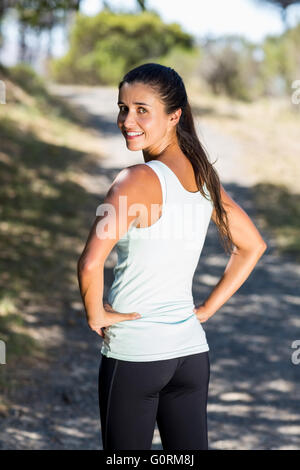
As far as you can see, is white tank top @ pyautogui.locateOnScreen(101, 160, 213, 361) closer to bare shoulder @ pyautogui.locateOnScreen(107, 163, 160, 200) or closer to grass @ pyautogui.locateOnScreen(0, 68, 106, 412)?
bare shoulder @ pyautogui.locateOnScreen(107, 163, 160, 200)

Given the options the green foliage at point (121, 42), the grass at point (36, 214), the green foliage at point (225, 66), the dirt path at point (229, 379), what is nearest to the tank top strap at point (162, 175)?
the dirt path at point (229, 379)

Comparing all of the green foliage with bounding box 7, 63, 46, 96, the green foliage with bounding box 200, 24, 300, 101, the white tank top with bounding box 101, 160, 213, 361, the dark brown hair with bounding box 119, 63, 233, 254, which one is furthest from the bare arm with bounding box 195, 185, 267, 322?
the green foliage with bounding box 200, 24, 300, 101

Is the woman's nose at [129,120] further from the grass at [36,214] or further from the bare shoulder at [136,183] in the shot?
the grass at [36,214]

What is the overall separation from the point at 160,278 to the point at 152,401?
16.0 inches

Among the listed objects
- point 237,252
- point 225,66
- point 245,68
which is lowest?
point 237,252

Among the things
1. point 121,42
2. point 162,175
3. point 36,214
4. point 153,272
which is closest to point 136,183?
point 162,175

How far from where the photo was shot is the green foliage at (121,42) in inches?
1347

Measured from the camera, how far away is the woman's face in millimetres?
2012

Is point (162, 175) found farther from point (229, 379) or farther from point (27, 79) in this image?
point (27, 79)

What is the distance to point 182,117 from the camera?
2.14 m

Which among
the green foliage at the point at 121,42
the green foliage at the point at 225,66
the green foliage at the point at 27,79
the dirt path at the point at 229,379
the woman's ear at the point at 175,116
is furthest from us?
the green foliage at the point at 121,42

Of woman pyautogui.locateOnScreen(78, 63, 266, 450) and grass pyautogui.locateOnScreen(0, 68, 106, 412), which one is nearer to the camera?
woman pyautogui.locateOnScreen(78, 63, 266, 450)

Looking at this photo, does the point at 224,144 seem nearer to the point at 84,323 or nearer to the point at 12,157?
the point at 12,157

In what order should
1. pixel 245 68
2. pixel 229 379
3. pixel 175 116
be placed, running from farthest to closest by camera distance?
pixel 245 68, pixel 229 379, pixel 175 116
